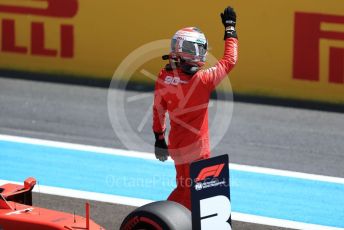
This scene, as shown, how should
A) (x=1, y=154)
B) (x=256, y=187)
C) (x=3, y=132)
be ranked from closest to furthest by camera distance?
(x=256, y=187) → (x=1, y=154) → (x=3, y=132)

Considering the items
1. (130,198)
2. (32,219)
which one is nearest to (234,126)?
(130,198)

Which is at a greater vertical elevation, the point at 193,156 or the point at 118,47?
the point at 118,47

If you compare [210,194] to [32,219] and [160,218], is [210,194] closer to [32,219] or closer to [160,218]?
[160,218]

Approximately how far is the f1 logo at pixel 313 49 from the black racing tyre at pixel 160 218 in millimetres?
6624

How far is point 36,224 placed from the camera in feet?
27.8

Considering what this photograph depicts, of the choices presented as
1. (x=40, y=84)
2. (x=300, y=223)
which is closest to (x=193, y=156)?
(x=300, y=223)

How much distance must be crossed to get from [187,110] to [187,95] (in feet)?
0.45

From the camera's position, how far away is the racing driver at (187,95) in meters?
9.12

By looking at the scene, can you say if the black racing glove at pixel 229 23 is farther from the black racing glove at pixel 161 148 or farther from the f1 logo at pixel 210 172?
the f1 logo at pixel 210 172

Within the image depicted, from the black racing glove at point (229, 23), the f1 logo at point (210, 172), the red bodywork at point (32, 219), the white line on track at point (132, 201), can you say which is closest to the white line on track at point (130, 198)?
the white line on track at point (132, 201)

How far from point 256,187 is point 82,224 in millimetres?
3826

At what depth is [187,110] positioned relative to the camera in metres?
9.12

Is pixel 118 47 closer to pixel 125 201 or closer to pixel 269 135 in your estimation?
pixel 269 135

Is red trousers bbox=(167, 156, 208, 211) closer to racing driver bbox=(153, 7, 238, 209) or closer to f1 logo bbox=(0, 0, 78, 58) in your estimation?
racing driver bbox=(153, 7, 238, 209)
